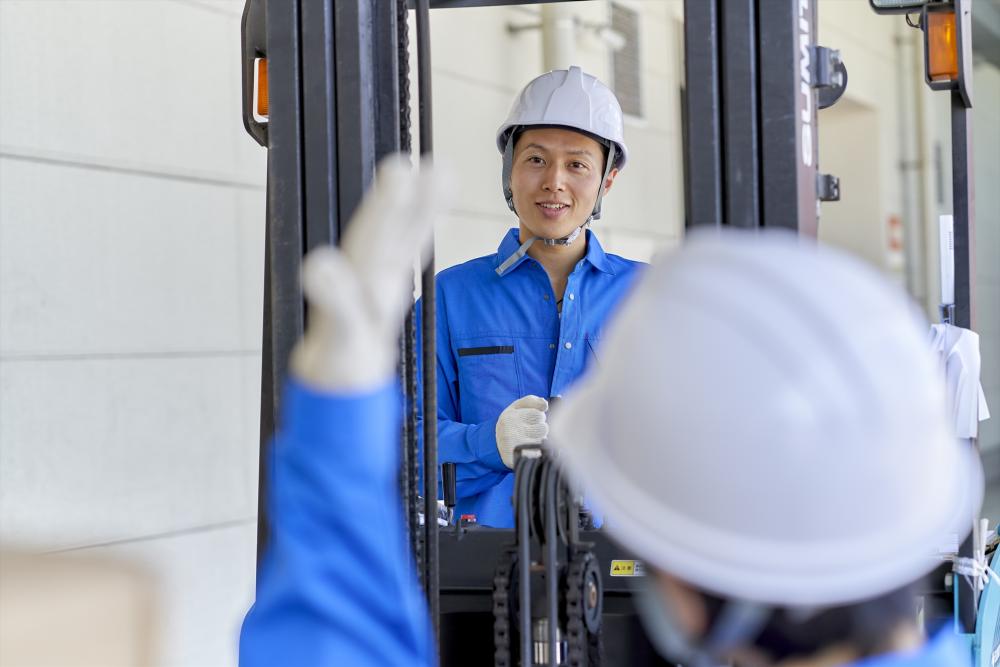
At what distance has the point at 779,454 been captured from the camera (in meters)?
1.05

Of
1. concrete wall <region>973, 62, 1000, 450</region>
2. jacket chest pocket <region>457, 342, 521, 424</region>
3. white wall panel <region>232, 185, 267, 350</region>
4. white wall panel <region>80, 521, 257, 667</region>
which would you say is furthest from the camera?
concrete wall <region>973, 62, 1000, 450</region>

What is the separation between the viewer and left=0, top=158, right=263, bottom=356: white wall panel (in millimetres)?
4043

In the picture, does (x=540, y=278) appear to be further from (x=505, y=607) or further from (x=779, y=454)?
(x=779, y=454)

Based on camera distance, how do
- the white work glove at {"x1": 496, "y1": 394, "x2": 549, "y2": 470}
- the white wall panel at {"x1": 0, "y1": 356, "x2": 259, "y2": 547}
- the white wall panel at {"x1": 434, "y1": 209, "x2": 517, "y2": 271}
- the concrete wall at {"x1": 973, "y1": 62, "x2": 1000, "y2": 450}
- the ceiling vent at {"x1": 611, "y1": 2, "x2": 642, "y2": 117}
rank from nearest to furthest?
the white work glove at {"x1": 496, "y1": 394, "x2": 549, "y2": 470} → the white wall panel at {"x1": 0, "y1": 356, "x2": 259, "y2": 547} → the white wall panel at {"x1": 434, "y1": 209, "x2": 517, "y2": 271} → the ceiling vent at {"x1": 611, "y1": 2, "x2": 642, "y2": 117} → the concrete wall at {"x1": 973, "y1": 62, "x2": 1000, "y2": 450}

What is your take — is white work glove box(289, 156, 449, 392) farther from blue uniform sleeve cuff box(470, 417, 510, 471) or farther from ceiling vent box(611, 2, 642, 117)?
ceiling vent box(611, 2, 642, 117)

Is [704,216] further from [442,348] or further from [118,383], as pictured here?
[118,383]

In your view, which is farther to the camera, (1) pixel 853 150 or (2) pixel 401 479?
(1) pixel 853 150

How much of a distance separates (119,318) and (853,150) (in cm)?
903

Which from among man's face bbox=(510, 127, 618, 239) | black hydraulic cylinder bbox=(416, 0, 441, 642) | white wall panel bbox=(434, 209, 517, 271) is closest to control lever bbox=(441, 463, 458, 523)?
black hydraulic cylinder bbox=(416, 0, 441, 642)

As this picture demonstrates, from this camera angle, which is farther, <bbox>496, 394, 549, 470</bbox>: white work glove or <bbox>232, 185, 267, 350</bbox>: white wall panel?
<bbox>232, 185, 267, 350</bbox>: white wall panel

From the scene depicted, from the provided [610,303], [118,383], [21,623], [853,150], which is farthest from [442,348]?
[853,150]

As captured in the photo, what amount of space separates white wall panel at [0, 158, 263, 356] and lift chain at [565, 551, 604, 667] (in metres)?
2.60

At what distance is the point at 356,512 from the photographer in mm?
982

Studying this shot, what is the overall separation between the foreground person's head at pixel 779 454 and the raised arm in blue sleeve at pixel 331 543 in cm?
26
